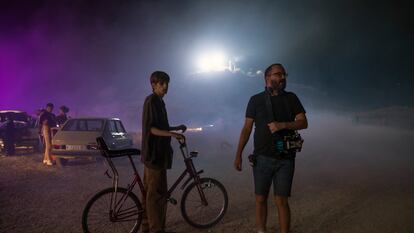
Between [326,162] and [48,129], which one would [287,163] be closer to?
[326,162]

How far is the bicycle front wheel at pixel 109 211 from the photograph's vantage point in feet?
13.4

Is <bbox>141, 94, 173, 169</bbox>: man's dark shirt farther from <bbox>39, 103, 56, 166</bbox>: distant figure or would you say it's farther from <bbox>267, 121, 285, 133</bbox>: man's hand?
<bbox>39, 103, 56, 166</bbox>: distant figure

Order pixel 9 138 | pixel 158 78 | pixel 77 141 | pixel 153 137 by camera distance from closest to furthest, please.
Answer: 1. pixel 153 137
2. pixel 158 78
3. pixel 77 141
4. pixel 9 138

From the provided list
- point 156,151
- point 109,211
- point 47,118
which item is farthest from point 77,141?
point 156,151

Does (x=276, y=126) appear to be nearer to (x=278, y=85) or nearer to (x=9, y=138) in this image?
(x=278, y=85)

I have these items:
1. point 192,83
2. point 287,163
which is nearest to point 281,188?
point 287,163

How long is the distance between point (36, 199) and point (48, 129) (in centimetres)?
554

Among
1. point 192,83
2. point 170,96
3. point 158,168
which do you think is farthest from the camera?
point 192,83

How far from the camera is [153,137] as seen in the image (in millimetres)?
3947

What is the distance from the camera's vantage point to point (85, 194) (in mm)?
6867

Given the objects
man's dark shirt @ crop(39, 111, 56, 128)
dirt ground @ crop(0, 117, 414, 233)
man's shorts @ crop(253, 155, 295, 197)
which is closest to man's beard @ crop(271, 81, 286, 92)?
man's shorts @ crop(253, 155, 295, 197)

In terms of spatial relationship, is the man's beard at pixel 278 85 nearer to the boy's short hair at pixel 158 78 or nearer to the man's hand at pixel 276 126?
the man's hand at pixel 276 126

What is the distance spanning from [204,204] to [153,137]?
1.50 meters

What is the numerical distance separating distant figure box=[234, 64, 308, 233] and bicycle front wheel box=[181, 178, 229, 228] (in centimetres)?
126
